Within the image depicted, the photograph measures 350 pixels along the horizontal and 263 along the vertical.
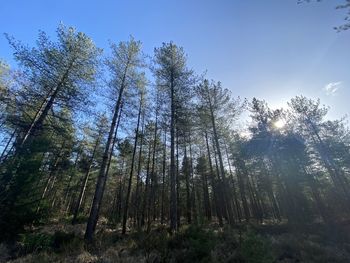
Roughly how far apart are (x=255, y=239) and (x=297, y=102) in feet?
77.5

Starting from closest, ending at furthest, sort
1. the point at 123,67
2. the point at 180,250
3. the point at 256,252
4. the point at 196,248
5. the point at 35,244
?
1. the point at 256,252
2. the point at 196,248
3. the point at 180,250
4. the point at 35,244
5. the point at 123,67

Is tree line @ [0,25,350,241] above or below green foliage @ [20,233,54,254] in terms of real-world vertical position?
above

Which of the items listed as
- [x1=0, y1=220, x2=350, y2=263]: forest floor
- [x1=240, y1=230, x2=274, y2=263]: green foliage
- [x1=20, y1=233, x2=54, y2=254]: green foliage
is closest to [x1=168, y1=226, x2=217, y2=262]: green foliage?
[x1=0, y1=220, x2=350, y2=263]: forest floor

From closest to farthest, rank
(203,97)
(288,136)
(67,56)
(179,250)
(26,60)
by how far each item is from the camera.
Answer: (179,250) → (26,60) → (67,56) → (203,97) → (288,136)

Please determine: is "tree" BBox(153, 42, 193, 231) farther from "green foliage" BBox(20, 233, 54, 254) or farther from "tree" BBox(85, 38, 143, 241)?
"green foliage" BBox(20, 233, 54, 254)

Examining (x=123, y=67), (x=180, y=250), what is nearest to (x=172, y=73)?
(x=123, y=67)

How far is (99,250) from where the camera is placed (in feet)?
24.0

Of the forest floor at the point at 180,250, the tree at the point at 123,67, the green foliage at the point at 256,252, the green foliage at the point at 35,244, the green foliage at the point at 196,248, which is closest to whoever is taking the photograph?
the green foliage at the point at 256,252

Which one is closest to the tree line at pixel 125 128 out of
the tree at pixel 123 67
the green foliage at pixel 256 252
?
the tree at pixel 123 67

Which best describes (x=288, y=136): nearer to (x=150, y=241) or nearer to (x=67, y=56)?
(x=150, y=241)

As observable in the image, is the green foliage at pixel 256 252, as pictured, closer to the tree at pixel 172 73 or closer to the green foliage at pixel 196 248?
the green foliage at pixel 196 248

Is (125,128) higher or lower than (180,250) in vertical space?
higher

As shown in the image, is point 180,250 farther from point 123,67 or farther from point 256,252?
point 123,67

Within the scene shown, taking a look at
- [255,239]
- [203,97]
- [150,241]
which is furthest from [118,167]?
[255,239]
